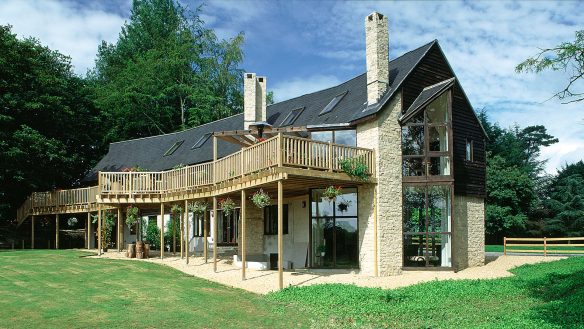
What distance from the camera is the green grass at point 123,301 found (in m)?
11.1

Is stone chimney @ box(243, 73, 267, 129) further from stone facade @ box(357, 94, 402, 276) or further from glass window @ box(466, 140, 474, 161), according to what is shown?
glass window @ box(466, 140, 474, 161)

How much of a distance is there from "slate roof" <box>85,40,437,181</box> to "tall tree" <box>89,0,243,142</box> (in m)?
8.52

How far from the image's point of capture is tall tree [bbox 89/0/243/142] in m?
46.5

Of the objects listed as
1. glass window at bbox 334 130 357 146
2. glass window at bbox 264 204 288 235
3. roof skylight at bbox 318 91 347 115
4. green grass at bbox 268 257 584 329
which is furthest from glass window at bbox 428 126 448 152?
glass window at bbox 264 204 288 235

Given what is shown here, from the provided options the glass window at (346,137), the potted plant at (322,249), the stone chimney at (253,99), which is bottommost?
the potted plant at (322,249)

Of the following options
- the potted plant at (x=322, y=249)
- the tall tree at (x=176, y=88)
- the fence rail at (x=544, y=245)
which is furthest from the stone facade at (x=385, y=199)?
the tall tree at (x=176, y=88)

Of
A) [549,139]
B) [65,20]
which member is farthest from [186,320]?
[549,139]

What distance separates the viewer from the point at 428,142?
19719mm

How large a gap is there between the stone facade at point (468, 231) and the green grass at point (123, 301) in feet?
32.1

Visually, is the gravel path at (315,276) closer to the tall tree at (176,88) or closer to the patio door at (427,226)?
the patio door at (427,226)

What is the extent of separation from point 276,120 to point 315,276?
10713 millimetres

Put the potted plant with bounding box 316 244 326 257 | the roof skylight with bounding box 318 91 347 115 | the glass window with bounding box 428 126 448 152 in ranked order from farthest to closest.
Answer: the roof skylight with bounding box 318 91 347 115 < the glass window with bounding box 428 126 448 152 < the potted plant with bounding box 316 244 326 257

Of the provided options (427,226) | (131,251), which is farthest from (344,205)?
(131,251)

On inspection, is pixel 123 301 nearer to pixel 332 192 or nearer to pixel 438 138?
pixel 332 192
